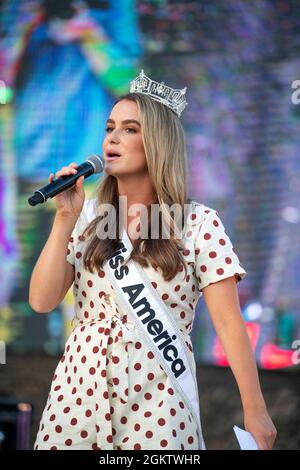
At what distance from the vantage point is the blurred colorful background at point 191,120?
Result: 481 centimetres

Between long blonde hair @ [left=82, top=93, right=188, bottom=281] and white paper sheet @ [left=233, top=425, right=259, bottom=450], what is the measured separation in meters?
0.52

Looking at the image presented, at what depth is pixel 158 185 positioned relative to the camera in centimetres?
281

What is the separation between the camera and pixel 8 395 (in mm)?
5391

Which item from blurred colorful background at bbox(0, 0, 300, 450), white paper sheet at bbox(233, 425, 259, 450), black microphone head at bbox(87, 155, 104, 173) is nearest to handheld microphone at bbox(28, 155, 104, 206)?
black microphone head at bbox(87, 155, 104, 173)

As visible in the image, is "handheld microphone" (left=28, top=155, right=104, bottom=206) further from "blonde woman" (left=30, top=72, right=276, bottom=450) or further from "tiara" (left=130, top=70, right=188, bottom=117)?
"tiara" (left=130, top=70, right=188, bottom=117)

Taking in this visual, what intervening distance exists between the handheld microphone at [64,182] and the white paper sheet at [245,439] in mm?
860

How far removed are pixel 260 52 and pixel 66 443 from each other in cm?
298

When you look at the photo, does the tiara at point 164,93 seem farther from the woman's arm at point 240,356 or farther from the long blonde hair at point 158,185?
the woman's arm at point 240,356

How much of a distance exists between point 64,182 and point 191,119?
2.48 meters

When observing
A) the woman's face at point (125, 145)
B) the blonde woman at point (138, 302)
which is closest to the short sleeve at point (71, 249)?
the blonde woman at point (138, 302)

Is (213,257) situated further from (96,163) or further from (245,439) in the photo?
(245,439)

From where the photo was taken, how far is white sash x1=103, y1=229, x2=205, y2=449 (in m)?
2.63

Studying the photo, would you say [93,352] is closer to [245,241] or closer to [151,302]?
[151,302]

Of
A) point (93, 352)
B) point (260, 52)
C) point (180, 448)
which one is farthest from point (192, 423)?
point (260, 52)
